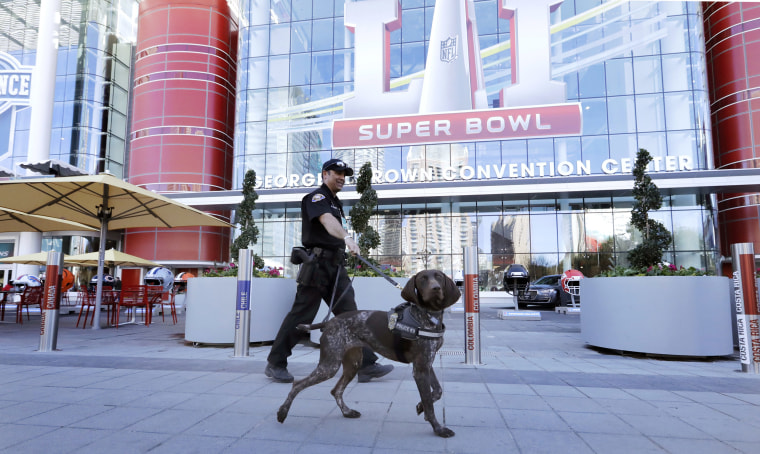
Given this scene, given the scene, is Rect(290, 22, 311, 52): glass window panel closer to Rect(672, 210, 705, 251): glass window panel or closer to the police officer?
Rect(672, 210, 705, 251): glass window panel

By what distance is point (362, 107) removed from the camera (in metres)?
24.9

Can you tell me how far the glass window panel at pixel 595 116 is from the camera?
23219 mm

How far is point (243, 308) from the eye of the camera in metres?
6.11

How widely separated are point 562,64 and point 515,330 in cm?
1950

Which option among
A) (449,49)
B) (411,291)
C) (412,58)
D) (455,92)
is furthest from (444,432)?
(412,58)

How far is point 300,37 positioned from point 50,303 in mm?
24485

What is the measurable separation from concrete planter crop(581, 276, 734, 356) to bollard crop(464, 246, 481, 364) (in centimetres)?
217

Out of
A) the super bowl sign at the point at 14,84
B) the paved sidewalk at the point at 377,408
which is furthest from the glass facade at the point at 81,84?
the paved sidewalk at the point at 377,408

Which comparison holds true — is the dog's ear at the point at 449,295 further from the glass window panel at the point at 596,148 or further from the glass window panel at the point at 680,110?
the glass window panel at the point at 680,110

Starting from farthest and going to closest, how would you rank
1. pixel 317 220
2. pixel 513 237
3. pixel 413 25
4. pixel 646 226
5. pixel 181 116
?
pixel 181 116 < pixel 413 25 < pixel 513 237 < pixel 646 226 < pixel 317 220

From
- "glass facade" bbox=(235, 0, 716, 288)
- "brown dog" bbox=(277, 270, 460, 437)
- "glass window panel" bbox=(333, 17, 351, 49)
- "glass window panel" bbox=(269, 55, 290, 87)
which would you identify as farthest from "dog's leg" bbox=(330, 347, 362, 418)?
"glass window panel" bbox=(333, 17, 351, 49)

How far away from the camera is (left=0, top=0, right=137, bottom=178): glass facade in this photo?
28.6 m

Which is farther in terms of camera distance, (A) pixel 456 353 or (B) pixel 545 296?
(B) pixel 545 296

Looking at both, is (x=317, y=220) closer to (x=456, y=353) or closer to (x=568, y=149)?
(x=456, y=353)
